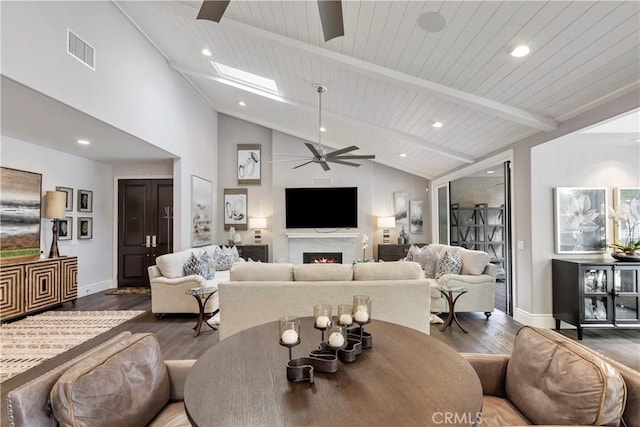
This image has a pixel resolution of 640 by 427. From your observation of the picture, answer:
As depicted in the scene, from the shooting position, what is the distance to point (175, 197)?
19.8 feet

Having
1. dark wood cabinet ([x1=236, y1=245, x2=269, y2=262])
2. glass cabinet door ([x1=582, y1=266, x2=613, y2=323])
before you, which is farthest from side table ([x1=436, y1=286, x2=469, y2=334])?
dark wood cabinet ([x1=236, y1=245, x2=269, y2=262])

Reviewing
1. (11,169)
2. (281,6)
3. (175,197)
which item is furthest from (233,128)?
(281,6)

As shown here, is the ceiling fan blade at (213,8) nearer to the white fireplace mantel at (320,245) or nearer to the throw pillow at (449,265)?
the throw pillow at (449,265)

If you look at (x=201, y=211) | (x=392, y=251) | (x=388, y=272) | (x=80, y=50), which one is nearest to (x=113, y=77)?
(x=80, y=50)

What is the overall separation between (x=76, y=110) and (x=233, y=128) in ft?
15.9

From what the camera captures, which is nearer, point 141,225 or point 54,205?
point 54,205

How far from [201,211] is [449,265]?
16.7 feet

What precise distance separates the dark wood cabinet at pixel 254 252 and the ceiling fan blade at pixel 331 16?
6328 mm

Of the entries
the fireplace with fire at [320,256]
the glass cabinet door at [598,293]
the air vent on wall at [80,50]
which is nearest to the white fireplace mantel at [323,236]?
the fireplace with fire at [320,256]

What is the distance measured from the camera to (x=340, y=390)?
116 centimetres

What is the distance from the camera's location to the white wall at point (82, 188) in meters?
4.94

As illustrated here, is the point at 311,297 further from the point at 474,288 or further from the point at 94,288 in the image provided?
the point at 94,288

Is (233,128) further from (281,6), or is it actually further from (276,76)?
(281,6)

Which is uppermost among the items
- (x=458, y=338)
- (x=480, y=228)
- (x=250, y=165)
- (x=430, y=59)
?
(x=430, y=59)
